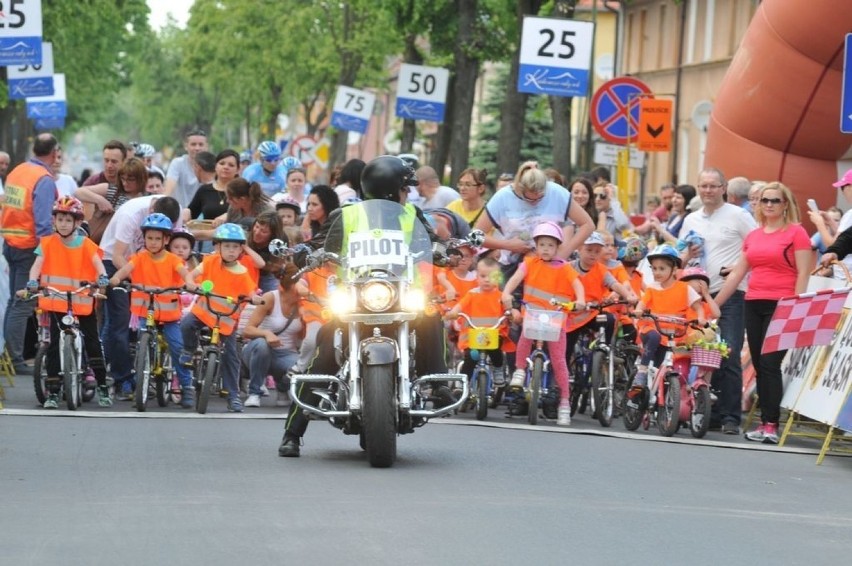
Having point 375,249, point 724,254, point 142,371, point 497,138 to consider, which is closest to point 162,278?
point 142,371

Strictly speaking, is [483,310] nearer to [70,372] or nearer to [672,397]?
[672,397]

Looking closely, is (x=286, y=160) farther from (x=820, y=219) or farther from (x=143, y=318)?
(x=820, y=219)

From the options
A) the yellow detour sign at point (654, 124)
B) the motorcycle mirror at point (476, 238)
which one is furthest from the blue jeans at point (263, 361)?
the yellow detour sign at point (654, 124)

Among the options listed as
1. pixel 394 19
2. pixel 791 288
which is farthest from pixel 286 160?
pixel 394 19

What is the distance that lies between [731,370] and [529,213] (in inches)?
80.6

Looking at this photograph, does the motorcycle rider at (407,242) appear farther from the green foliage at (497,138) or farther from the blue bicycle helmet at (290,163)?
the green foliage at (497,138)

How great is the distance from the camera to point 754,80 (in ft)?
66.3

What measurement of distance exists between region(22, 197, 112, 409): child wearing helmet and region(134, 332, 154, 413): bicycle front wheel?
1.69 feet

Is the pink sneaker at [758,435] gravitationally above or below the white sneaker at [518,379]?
below

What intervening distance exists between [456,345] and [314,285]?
1506mm

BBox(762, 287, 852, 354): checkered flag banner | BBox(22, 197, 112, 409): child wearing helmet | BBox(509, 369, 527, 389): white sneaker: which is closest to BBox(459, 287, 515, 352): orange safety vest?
BBox(509, 369, 527, 389): white sneaker

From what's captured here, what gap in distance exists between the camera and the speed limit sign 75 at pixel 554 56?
24719mm

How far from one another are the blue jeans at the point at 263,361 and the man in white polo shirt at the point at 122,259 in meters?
0.99

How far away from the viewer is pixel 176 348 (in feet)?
54.3
